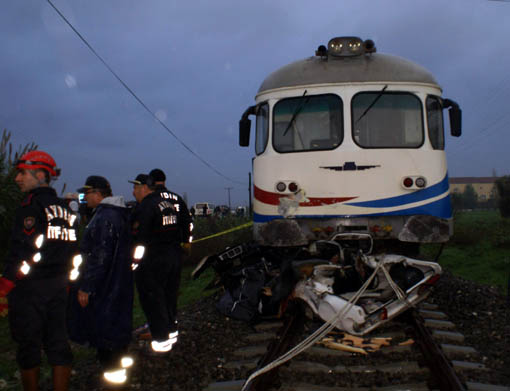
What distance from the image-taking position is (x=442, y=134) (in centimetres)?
721

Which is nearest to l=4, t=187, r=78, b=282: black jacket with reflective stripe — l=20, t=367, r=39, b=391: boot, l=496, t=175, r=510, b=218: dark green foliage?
l=20, t=367, r=39, b=391: boot

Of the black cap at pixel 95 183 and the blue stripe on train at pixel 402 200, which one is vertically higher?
the black cap at pixel 95 183

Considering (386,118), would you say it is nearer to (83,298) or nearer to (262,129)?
(262,129)

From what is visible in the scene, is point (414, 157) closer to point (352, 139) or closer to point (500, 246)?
point (352, 139)

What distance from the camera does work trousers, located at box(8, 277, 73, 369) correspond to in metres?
3.67

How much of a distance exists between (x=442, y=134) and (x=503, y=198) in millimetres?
29718

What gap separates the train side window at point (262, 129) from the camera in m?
7.33

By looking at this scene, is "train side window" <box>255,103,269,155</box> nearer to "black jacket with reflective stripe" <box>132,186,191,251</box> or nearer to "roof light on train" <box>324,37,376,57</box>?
"roof light on train" <box>324,37,376,57</box>

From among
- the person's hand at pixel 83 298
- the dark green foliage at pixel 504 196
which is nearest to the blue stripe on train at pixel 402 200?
the person's hand at pixel 83 298

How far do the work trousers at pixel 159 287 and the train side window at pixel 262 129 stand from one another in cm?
263

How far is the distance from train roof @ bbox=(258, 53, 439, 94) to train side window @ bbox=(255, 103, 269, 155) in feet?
1.12

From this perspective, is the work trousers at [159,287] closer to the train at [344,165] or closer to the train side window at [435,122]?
the train at [344,165]

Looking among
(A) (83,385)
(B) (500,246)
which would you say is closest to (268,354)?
(A) (83,385)

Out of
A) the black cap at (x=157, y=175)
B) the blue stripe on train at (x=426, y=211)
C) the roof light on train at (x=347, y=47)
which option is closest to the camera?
the black cap at (x=157, y=175)
